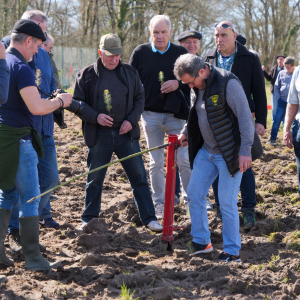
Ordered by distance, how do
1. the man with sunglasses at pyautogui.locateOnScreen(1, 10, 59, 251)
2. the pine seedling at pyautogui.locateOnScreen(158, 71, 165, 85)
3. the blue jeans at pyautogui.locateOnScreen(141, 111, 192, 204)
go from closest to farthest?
1. the man with sunglasses at pyautogui.locateOnScreen(1, 10, 59, 251)
2. the pine seedling at pyautogui.locateOnScreen(158, 71, 165, 85)
3. the blue jeans at pyautogui.locateOnScreen(141, 111, 192, 204)

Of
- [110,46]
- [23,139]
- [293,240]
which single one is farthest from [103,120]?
[293,240]

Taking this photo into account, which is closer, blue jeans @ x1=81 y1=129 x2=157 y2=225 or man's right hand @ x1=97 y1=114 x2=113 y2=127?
man's right hand @ x1=97 y1=114 x2=113 y2=127

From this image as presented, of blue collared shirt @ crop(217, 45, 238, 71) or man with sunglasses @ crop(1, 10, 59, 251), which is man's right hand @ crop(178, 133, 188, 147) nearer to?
blue collared shirt @ crop(217, 45, 238, 71)

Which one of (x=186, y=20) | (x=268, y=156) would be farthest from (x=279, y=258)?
(x=186, y=20)

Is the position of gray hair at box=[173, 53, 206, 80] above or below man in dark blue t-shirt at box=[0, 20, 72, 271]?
above

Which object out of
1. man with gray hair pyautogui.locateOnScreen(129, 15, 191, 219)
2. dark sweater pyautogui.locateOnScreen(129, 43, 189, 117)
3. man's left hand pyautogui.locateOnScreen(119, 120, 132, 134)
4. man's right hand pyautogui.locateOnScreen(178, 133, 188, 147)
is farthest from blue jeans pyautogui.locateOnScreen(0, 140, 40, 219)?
dark sweater pyautogui.locateOnScreen(129, 43, 189, 117)

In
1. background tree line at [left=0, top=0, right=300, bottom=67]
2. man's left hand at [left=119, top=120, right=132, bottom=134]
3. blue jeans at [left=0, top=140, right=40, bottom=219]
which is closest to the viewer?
blue jeans at [left=0, top=140, right=40, bottom=219]

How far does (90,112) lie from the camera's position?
457cm

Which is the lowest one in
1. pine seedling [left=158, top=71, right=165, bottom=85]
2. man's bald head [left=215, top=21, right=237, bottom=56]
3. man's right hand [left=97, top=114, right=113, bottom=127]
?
man's right hand [left=97, top=114, right=113, bottom=127]

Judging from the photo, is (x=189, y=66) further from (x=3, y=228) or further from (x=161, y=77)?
(x=3, y=228)

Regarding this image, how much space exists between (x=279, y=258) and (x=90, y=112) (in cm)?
248

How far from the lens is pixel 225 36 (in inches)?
188

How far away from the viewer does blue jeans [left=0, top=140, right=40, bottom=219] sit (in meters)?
3.53

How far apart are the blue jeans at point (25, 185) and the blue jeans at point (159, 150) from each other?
1.95 meters
